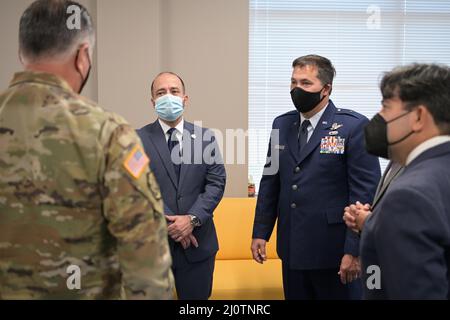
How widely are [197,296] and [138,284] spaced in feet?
4.45

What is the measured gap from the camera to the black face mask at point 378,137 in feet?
4.83

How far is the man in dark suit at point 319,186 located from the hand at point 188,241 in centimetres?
47

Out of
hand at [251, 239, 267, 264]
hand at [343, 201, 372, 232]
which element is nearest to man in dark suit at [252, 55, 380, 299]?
hand at [251, 239, 267, 264]

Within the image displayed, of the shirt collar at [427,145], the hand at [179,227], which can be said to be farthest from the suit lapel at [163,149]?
the shirt collar at [427,145]

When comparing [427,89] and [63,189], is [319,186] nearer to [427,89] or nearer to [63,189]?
[427,89]

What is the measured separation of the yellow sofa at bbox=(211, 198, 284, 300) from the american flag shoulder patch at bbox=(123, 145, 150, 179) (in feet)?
6.82

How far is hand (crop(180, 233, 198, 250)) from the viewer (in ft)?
7.75

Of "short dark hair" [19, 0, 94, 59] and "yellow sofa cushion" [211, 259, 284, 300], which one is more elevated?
"short dark hair" [19, 0, 94, 59]

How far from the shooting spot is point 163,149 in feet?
7.95

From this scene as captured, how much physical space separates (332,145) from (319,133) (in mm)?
96

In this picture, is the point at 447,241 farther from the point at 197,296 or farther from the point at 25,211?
the point at 197,296

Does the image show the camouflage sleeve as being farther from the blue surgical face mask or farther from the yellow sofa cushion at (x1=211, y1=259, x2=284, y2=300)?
the yellow sofa cushion at (x1=211, y1=259, x2=284, y2=300)

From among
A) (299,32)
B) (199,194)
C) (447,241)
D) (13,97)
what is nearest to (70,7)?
(13,97)

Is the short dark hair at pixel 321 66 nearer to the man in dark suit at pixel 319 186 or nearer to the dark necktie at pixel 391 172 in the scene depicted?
the man in dark suit at pixel 319 186
